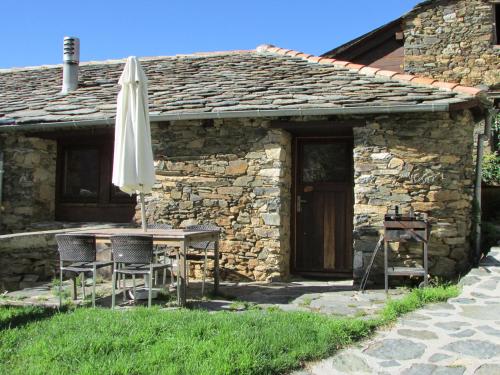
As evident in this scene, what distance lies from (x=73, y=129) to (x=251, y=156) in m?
3.49

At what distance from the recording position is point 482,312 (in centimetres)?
525

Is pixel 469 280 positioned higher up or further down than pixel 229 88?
further down

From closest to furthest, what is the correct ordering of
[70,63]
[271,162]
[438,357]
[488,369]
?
[488,369] → [438,357] → [271,162] → [70,63]

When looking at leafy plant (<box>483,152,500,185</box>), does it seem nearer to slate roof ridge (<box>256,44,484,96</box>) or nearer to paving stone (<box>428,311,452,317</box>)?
slate roof ridge (<box>256,44,484,96</box>)

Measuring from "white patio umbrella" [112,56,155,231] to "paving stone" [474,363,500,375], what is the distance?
13.3 ft

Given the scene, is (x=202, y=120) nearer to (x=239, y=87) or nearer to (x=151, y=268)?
(x=239, y=87)

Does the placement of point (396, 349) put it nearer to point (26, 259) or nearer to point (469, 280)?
point (469, 280)

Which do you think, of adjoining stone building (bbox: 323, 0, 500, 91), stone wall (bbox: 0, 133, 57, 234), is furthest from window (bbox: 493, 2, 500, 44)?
stone wall (bbox: 0, 133, 57, 234)

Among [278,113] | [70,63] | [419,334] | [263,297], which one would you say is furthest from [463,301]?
[70,63]

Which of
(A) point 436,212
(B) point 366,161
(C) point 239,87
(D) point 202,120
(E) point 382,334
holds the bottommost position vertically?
(E) point 382,334

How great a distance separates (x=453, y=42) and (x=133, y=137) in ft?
33.9

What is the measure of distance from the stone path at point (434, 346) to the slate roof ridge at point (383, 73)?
320 centimetres

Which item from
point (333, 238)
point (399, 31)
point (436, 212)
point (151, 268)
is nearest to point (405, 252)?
point (436, 212)

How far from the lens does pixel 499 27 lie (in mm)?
13531
